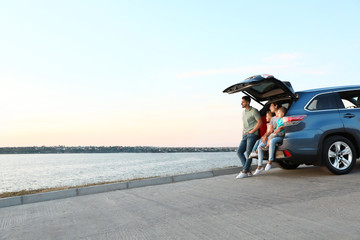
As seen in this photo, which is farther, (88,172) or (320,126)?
(88,172)

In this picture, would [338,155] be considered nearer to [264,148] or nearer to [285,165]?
[264,148]

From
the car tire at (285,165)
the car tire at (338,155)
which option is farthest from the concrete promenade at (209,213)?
the car tire at (285,165)

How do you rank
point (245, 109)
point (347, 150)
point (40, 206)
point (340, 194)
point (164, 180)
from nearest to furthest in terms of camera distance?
point (340, 194), point (40, 206), point (347, 150), point (245, 109), point (164, 180)

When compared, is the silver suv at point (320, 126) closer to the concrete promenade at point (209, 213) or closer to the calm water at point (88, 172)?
the concrete promenade at point (209, 213)

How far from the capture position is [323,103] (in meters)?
7.15

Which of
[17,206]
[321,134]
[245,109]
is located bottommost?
[17,206]

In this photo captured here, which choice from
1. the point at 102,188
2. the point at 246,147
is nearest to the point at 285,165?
the point at 246,147

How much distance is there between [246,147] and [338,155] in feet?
7.06

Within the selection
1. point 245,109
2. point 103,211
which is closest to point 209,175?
point 245,109

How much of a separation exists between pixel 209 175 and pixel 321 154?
3255mm

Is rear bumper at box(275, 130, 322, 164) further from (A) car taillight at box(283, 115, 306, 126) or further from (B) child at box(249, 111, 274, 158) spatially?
(B) child at box(249, 111, 274, 158)

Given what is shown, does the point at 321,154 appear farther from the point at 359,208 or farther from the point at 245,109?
the point at 359,208

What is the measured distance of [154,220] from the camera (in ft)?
14.6

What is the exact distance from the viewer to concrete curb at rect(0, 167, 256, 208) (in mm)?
7293
